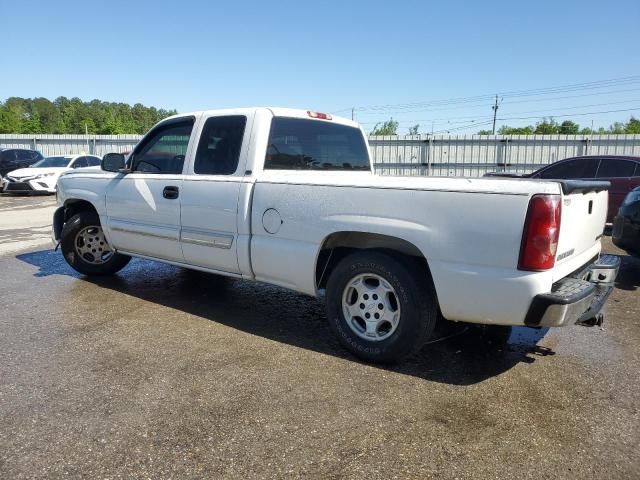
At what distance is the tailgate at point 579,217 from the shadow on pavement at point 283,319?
97cm

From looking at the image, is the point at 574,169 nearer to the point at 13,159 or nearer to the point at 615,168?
the point at 615,168

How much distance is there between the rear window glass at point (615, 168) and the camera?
31.6 feet

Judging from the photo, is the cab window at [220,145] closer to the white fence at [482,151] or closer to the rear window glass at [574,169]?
the rear window glass at [574,169]

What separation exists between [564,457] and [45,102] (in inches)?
5123

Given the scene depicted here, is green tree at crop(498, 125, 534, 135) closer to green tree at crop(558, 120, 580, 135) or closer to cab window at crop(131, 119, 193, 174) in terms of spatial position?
green tree at crop(558, 120, 580, 135)

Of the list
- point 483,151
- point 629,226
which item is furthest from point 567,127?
point 629,226

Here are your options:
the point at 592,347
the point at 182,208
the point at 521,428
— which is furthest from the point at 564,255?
the point at 182,208

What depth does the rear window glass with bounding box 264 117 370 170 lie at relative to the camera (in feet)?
14.5

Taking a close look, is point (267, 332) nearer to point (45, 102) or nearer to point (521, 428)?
point (521, 428)

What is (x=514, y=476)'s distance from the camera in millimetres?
2350

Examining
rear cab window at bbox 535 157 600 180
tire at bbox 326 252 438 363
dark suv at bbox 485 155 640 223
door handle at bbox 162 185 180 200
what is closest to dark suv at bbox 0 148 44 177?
door handle at bbox 162 185 180 200

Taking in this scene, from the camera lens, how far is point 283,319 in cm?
468

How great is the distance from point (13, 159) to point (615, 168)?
65.8 feet

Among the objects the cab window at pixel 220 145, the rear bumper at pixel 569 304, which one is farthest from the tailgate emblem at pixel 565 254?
the cab window at pixel 220 145
